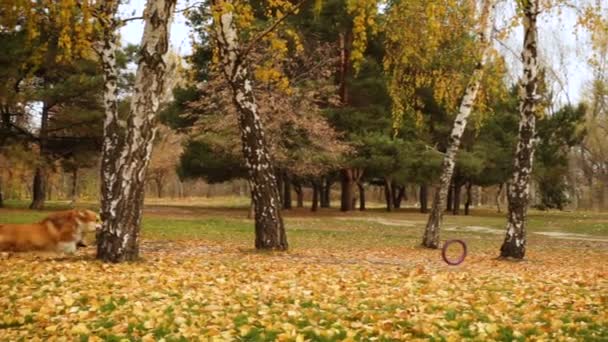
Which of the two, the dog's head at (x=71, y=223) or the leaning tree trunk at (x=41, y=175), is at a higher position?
the leaning tree trunk at (x=41, y=175)

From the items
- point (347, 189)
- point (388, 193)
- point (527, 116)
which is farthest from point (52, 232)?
point (388, 193)

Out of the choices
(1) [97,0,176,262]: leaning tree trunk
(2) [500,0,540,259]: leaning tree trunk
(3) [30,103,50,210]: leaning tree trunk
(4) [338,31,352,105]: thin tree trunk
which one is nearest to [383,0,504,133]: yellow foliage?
(2) [500,0,540,259]: leaning tree trunk

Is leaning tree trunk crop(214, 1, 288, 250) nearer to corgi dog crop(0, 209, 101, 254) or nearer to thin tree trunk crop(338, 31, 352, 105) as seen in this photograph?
corgi dog crop(0, 209, 101, 254)

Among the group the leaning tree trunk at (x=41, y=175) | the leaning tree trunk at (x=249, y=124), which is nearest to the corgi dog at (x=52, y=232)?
the leaning tree trunk at (x=249, y=124)

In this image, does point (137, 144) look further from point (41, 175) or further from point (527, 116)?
point (41, 175)

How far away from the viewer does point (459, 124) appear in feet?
56.8

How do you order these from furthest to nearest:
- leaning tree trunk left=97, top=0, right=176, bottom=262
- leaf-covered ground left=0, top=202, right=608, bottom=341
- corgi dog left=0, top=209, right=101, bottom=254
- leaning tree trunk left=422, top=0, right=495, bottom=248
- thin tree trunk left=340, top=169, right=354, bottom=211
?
thin tree trunk left=340, top=169, right=354, bottom=211 → leaning tree trunk left=422, top=0, right=495, bottom=248 → corgi dog left=0, top=209, right=101, bottom=254 → leaning tree trunk left=97, top=0, right=176, bottom=262 → leaf-covered ground left=0, top=202, right=608, bottom=341

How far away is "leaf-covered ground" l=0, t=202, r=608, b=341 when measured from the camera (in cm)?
597

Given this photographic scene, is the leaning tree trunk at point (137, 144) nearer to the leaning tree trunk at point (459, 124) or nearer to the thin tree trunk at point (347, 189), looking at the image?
the leaning tree trunk at point (459, 124)

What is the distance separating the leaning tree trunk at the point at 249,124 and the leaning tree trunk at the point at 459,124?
6089 mm

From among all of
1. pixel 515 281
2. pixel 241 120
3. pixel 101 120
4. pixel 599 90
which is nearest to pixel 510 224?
pixel 515 281

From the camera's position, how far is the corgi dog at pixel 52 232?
34.6ft

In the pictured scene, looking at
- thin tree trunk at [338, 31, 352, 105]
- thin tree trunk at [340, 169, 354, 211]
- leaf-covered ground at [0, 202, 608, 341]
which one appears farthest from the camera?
thin tree trunk at [340, 169, 354, 211]

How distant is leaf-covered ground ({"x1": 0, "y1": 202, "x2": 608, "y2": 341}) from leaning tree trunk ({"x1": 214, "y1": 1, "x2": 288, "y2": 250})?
109 centimetres
